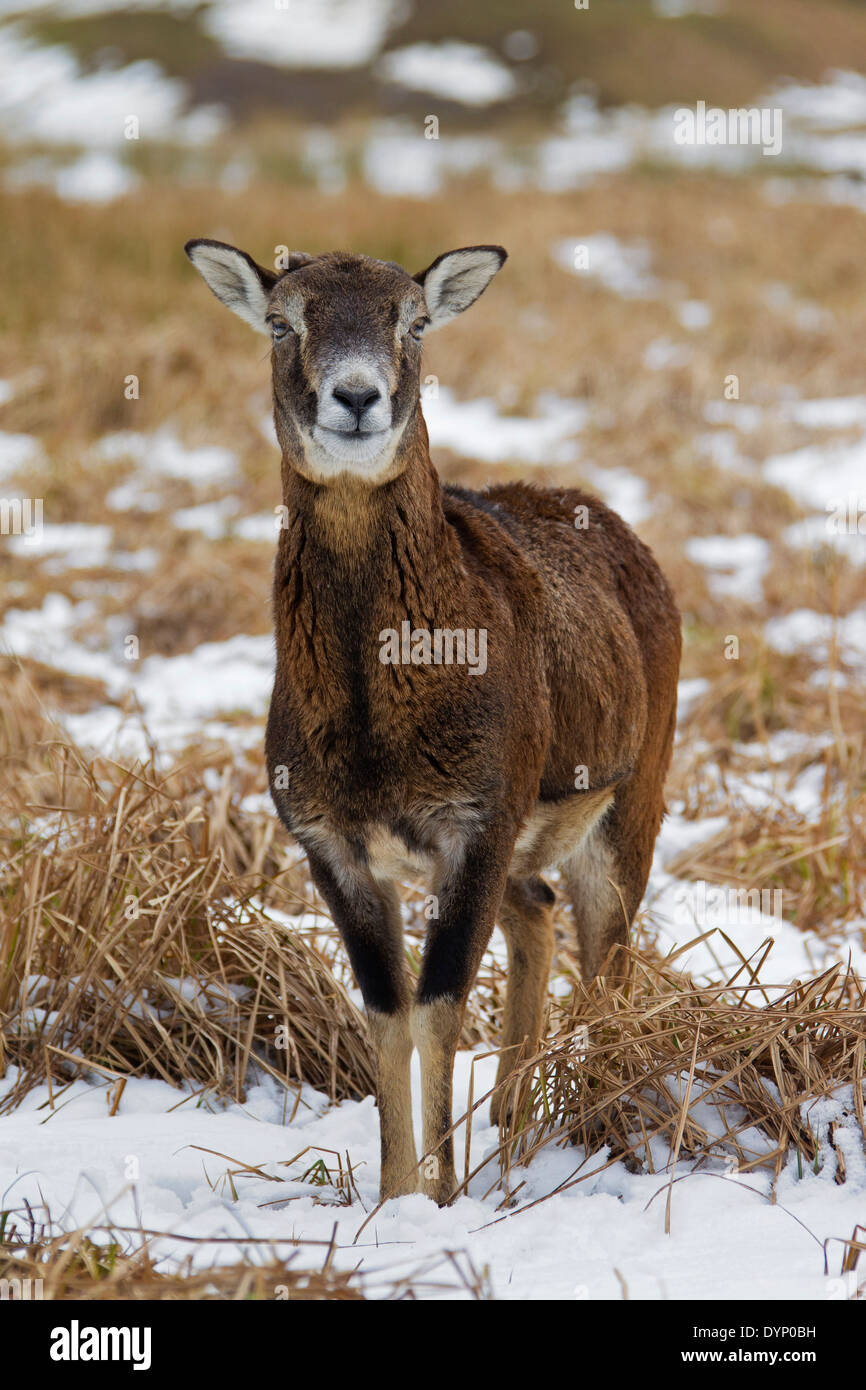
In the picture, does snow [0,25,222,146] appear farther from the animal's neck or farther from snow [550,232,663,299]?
the animal's neck

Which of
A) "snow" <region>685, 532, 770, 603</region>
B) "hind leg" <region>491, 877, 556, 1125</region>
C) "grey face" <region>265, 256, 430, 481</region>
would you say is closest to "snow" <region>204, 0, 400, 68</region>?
"snow" <region>685, 532, 770, 603</region>

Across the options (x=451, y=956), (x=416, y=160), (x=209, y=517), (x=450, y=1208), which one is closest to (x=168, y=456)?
(x=209, y=517)

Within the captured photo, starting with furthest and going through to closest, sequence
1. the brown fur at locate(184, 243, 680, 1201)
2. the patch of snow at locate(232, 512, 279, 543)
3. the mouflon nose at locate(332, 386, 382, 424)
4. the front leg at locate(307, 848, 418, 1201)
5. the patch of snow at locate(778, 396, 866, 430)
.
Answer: the patch of snow at locate(778, 396, 866, 430) → the patch of snow at locate(232, 512, 279, 543) → the front leg at locate(307, 848, 418, 1201) → the brown fur at locate(184, 243, 680, 1201) → the mouflon nose at locate(332, 386, 382, 424)

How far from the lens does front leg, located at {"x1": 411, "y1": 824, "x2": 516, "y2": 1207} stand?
142 inches

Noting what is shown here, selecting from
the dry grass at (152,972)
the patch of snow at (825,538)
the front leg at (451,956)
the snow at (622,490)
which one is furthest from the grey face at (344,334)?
the snow at (622,490)

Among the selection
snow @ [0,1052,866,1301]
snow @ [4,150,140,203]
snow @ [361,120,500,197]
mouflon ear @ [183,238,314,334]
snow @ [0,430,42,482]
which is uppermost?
snow @ [361,120,500,197]

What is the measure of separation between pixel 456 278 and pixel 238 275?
2.09 feet

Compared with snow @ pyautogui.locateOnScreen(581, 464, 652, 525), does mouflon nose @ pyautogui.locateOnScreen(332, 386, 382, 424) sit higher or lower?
lower

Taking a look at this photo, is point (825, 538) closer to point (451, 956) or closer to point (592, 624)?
point (592, 624)

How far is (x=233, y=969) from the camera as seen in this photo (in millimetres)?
4422

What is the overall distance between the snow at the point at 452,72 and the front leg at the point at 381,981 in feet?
139

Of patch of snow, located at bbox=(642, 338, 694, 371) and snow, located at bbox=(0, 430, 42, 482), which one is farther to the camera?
patch of snow, located at bbox=(642, 338, 694, 371)
